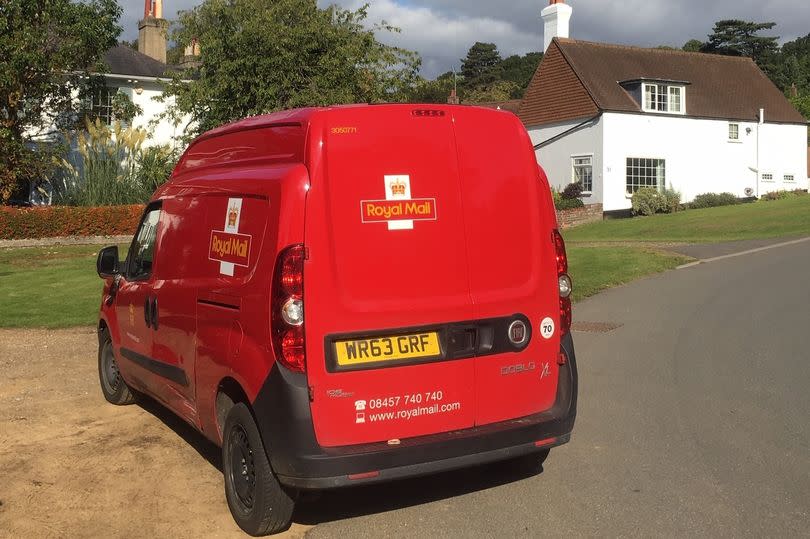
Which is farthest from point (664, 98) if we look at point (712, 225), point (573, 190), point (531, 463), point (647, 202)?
point (531, 463)

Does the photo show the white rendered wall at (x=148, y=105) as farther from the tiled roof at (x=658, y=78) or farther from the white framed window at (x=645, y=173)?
the white framed window at (x=645, y=173)

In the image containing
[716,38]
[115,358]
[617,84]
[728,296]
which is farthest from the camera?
[716,38]

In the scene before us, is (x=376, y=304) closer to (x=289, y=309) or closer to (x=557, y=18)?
(x=289, y=309)

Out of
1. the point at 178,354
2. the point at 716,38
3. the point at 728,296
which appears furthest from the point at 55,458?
the point at 716,38

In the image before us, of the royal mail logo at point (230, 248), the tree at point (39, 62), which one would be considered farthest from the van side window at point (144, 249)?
the tree at point (39, 62)

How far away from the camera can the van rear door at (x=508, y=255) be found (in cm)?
486

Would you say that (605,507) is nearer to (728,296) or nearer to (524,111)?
(728,296)

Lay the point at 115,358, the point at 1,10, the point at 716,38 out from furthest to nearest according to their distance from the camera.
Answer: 1. the point at 716,38
2. the point at 1,10
3. the point at 115,358

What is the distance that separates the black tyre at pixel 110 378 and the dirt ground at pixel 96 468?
0.09 meters

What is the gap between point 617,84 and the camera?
40375mm

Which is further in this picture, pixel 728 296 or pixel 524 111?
pixel 524 111

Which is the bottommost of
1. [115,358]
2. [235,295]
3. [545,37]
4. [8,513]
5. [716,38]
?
[8,513]

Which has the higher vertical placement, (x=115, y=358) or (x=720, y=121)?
(x=720, y=121)

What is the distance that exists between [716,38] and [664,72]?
161 ft
